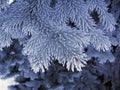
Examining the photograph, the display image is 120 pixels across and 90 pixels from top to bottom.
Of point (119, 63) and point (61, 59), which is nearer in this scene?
point (61, 59)

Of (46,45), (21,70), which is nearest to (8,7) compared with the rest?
(46,45)

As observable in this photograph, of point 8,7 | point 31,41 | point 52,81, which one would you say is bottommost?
point 52,81

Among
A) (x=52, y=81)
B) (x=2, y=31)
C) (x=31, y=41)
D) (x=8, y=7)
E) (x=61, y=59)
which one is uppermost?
(x=8, y=7)

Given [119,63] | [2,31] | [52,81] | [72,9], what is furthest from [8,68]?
[72,9]

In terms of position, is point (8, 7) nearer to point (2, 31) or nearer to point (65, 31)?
point (2, 31)

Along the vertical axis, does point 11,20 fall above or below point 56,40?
above

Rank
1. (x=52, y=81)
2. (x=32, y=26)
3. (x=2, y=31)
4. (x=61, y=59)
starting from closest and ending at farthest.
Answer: (x=61, y=59), (x=32, y=26), (x=2, y=31), (x=52, y=81)

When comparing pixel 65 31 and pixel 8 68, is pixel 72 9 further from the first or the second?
pixel 8 68

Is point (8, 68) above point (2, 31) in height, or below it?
below

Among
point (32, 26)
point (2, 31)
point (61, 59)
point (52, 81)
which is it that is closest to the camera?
point (61, 59)
